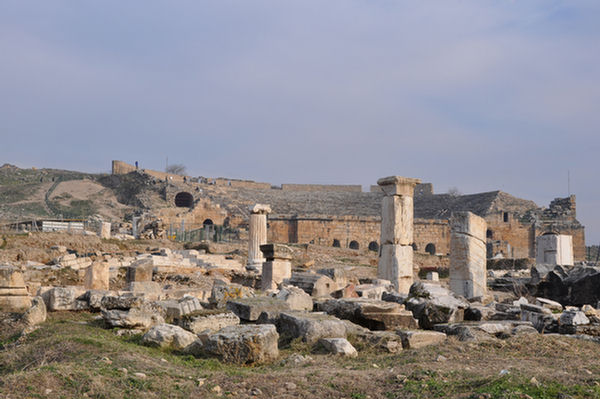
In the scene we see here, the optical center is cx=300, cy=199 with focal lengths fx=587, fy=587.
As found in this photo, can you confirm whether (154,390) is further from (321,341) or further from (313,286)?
(313,286)

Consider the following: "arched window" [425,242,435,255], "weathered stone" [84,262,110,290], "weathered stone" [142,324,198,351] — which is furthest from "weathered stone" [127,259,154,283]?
"arched window" [425,242,435,255]

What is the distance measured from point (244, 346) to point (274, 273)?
318 inches

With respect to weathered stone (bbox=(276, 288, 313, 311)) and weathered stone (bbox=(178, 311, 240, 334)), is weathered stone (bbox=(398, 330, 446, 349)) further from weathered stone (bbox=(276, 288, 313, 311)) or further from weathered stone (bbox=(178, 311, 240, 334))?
weathered stone (bbox=(276, 288, 313, 311))

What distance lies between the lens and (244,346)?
667 cm

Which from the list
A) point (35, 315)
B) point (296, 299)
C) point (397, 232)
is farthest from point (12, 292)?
point (397, 232)

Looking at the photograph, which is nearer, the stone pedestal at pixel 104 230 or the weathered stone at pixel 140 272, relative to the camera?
the weathered stone at pixel 140 272

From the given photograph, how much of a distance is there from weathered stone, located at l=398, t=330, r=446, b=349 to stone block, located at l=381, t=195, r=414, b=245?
7234mm

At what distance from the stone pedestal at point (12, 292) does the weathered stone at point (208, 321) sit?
299 cm

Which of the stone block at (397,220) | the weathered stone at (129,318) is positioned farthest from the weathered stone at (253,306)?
the stone block at (397,220)

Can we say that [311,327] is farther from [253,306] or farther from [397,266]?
[397,266]

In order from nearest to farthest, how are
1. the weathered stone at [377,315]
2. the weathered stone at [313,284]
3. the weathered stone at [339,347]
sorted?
the weathered stone at [339,347] → the weathered stone at [377,315] → the weathered stone at [313,284]

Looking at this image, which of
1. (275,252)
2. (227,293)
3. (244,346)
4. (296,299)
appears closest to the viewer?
(244,346)

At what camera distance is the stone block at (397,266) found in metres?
14.5

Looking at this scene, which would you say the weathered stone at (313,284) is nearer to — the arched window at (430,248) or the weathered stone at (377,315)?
the weathered stone at (377,315)
